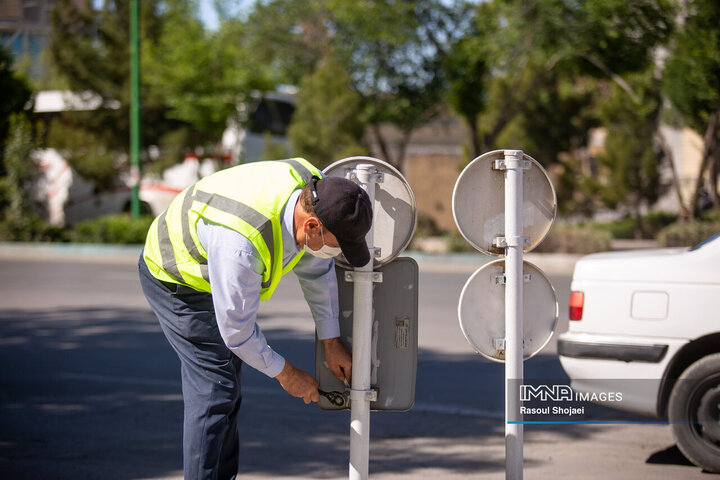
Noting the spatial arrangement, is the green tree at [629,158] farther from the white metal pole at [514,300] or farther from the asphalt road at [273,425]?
the white metal pole at [514,300]

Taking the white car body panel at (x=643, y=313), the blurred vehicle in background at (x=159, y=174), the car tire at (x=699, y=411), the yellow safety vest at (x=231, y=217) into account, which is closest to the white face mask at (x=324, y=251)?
the yellow safety vest at (x=231, y=217)

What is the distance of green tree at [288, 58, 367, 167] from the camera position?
22047mm

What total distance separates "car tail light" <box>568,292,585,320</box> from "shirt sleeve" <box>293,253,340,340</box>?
2.01m

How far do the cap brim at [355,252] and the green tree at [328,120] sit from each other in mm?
19202

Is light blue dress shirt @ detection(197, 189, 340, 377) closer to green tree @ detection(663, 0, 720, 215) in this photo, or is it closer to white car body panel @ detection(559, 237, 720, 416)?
white car body panel @ detection(559, 237, 720, 416)

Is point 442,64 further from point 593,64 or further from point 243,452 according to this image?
point 243,452

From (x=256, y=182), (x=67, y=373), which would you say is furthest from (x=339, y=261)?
(x=67, y=373)

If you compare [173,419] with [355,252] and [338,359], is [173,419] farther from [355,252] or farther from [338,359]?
[355,252]

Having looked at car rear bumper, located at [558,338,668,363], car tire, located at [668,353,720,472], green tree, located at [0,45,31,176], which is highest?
green tree, located at [0,45,31,176]

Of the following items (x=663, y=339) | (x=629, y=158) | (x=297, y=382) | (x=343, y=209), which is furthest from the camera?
(x=629, y=158)

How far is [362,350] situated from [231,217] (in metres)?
0.71

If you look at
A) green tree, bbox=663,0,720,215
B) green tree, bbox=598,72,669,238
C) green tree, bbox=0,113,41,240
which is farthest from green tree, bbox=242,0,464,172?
green tree, bbox=0,113,41,240

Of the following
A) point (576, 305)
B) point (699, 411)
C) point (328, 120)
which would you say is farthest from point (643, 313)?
point (328, 120)

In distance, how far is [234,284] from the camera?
2.67 meters
